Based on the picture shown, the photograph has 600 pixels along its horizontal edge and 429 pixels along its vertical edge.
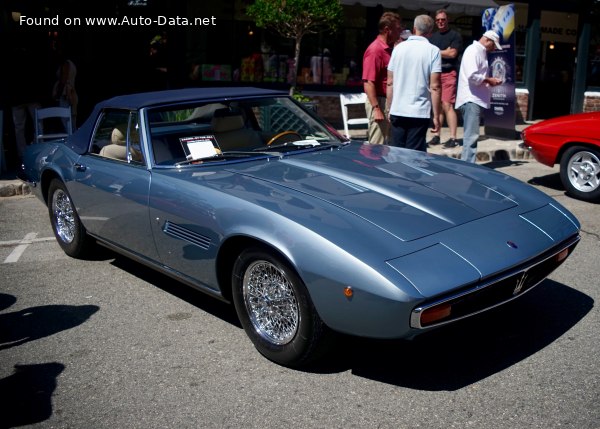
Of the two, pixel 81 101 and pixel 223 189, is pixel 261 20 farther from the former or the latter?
pixel 223 189

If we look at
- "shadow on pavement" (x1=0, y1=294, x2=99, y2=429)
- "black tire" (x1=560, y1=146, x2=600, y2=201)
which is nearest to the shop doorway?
"black tire" (x1=560, y1=146, x2=600, y2=201)

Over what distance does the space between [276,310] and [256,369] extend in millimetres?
339

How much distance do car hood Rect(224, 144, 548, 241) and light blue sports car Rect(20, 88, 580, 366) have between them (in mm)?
12

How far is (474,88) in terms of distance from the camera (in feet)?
28.9

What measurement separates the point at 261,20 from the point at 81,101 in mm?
4712

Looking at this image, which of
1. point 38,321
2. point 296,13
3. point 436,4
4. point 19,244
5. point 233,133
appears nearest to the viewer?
point 38,321

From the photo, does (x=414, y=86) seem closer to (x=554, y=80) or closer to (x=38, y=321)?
(x=38, y=321)

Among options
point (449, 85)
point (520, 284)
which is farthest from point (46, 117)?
point (520, 284)

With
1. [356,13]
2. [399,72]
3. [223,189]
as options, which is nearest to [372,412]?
Answer: [223,189]

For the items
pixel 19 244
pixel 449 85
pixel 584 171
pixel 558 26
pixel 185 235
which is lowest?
pixel 19 244

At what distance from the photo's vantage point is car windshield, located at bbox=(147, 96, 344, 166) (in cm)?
468

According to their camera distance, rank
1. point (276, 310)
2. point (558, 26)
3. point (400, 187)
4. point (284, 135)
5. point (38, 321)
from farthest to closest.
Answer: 1. point (558, 26)
2. point (284, 135)
3. point (38, 321)
4. point (400, 187)
5. point (276, 310)

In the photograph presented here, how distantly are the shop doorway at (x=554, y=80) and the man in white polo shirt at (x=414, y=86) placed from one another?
→ 9605mm

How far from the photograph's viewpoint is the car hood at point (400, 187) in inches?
144
